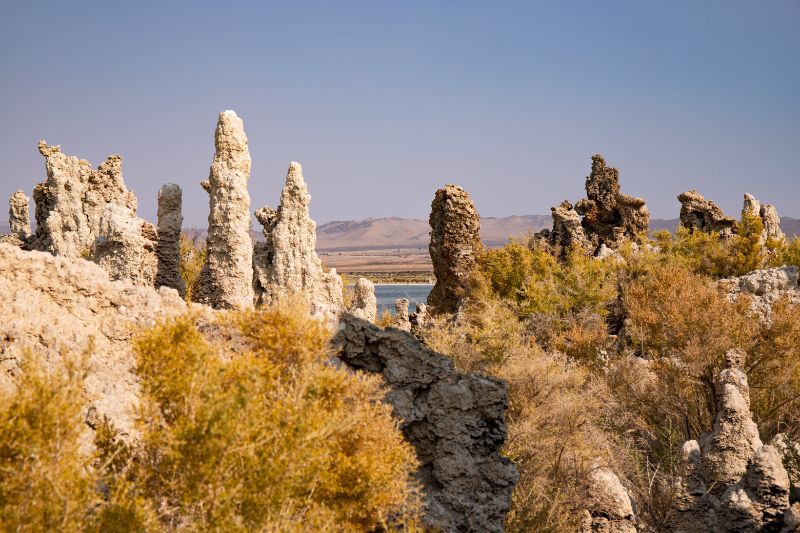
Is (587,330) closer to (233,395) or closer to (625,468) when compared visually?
(625,468)

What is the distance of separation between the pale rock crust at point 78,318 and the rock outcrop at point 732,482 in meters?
10.7

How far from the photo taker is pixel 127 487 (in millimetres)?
6914

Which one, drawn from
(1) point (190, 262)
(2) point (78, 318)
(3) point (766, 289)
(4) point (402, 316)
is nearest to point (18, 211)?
(1) point (190, 262)

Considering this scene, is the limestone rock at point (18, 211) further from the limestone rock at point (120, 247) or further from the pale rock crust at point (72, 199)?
the limestone rock at point (120, 247)

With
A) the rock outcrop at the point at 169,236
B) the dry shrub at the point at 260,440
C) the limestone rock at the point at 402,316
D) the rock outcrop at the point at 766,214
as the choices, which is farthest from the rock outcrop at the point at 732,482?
the rock outcrop at the point at 766,214

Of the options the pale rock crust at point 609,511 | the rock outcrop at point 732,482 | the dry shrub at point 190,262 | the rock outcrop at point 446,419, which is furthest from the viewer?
the dry shrub at point 190,262

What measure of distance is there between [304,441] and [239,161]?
13.7m

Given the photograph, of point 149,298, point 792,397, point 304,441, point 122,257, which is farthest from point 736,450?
point 122,257

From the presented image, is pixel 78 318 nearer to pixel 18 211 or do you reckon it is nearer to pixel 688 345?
pixel 688 345

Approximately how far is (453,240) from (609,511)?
67.7ft

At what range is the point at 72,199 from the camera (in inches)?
1124

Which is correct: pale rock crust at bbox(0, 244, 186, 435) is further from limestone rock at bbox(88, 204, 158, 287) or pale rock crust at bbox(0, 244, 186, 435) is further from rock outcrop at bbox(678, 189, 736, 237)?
rock outcrop at bbox(678, 189, 736, 237)

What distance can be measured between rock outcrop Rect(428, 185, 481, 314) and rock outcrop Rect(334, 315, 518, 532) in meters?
21.4

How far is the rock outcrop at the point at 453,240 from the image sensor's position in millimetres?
33188
